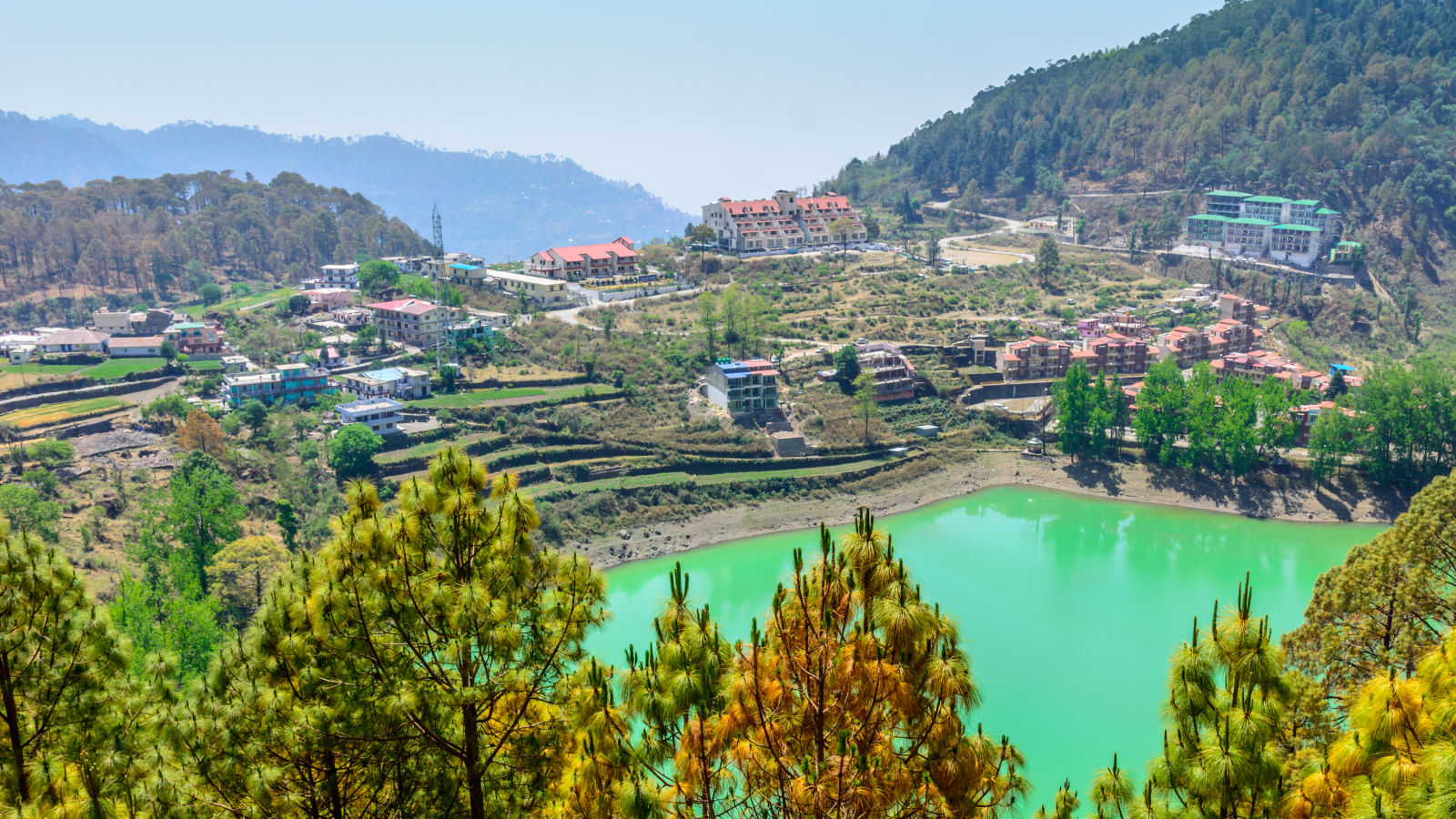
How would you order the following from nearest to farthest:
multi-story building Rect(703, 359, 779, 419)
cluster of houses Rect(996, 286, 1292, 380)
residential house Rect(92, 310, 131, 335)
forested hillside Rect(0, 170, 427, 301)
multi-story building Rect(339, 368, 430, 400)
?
multi-story building Rect(339, 368, 430, 400)
multi-story building Rect(703, 359, 779, 419)
cluster of houses Rect(996, 286, 1292, 380)
residential house Rect(92, 310, 131, 335)
forested hillside Rect(0, 170, 427, 301)

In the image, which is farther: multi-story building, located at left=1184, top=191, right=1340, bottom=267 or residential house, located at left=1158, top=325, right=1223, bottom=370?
multi-story building, located at left=1184, top=191, right=1340, bottom=267

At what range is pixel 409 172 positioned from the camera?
299 ft

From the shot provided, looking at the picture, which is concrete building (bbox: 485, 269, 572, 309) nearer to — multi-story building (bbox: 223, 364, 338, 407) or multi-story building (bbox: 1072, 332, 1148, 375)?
multi-story building (bbox: 223, 364, 338, 407)

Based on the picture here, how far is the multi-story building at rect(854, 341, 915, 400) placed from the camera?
57.6 feet

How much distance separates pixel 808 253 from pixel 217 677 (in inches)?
928

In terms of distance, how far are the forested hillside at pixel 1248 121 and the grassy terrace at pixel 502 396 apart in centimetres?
2070

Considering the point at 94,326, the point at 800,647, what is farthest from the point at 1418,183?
the point at 94,326

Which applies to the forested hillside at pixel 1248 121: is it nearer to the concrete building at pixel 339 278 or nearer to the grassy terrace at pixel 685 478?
the grassy terrace at pixel 685 478

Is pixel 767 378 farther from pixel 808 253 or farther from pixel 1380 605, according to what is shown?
pixel 1380 605

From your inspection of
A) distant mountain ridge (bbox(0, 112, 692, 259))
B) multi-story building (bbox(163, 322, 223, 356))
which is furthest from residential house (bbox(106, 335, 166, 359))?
distant mountain ridge (bbox(0, 112, 692, 259))

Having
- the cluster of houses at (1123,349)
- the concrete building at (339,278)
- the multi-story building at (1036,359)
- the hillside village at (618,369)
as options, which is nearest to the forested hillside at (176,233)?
the hillside village at (618,369)

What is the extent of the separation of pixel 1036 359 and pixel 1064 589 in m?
7.38

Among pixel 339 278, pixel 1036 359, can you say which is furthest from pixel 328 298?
pixel 1036 359

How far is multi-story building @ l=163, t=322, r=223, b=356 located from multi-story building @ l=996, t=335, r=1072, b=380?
15.5 meters
